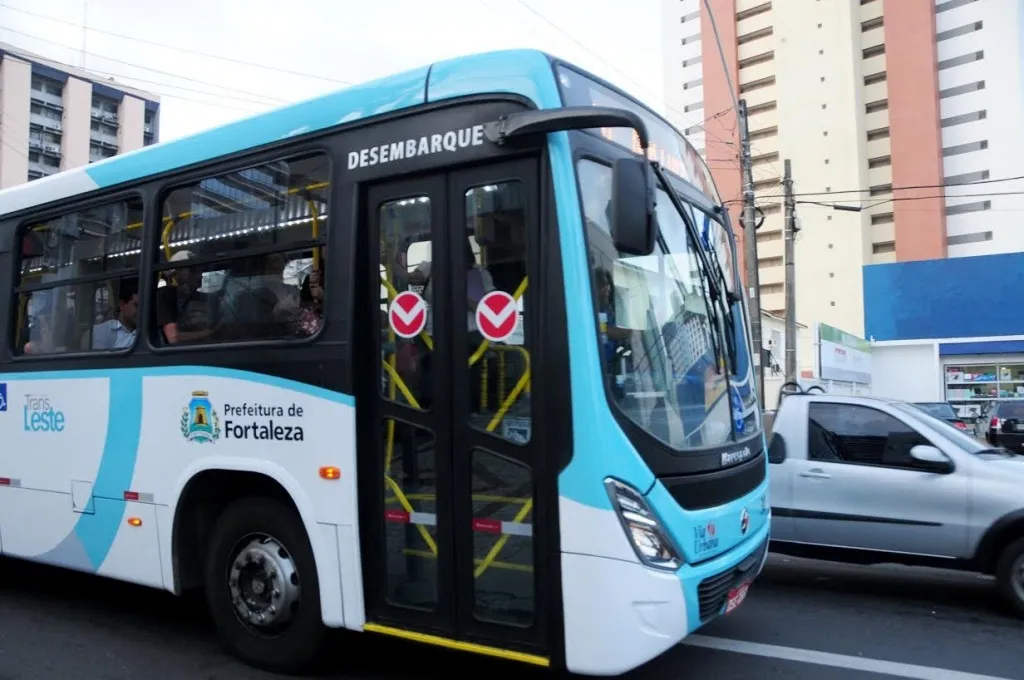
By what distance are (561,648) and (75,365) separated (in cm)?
422

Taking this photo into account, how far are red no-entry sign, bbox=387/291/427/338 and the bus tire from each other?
4.31 feet

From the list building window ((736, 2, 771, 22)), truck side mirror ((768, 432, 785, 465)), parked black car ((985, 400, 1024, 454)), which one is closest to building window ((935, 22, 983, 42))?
building window ((736, 2, 771, 22))

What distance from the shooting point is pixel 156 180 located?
18.6ft

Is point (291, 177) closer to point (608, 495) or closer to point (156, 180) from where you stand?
point (156, 180)

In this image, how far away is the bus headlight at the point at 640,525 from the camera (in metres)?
3.76

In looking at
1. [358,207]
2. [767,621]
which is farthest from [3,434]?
[767,621]

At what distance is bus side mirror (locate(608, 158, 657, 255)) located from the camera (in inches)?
147

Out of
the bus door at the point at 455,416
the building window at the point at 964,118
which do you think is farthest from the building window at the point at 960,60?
the bus door at the point at 455,416

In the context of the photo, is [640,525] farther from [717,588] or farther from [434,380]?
[434,380]

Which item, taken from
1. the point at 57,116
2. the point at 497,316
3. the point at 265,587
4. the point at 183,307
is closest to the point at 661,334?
the point at 497,316

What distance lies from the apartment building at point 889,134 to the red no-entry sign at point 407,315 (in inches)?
2058

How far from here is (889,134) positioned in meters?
57.9

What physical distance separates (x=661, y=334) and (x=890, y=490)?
3.64m

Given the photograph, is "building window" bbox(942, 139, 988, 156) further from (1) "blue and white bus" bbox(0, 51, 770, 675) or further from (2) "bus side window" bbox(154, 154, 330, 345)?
(2) "bus side window" bbox(154, 154, 330, 345)
